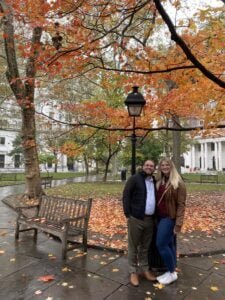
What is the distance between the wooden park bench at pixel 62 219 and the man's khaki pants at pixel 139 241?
134 cm

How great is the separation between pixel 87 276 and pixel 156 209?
4.88ft

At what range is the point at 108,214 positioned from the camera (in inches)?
344

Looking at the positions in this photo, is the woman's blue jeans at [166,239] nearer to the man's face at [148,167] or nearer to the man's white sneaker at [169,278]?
the man's white sneaker at [169,278]

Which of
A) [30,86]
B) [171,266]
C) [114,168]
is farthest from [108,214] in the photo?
[114,168]

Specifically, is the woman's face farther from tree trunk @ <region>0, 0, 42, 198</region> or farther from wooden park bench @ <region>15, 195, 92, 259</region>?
tree trunk @ <region>0, 0, 42, 198</region>

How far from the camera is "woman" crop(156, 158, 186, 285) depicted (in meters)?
3.83

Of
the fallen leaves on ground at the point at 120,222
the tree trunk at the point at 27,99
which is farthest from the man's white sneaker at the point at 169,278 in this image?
the tree trunk at the point at 27,99

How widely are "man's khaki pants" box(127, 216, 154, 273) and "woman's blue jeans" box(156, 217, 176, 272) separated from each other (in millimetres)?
190

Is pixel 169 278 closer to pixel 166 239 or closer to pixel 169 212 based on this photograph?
pixel 166 239

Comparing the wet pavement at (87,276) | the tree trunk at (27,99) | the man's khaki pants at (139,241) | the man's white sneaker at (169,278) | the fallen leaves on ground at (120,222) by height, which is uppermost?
the tree trunk at (27,99)

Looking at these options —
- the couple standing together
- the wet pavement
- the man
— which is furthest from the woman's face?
the wet pavement

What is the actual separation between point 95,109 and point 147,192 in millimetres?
10726

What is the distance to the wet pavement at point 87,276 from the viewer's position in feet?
11.8

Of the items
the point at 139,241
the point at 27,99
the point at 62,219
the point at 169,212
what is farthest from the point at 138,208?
the point at 27,99
